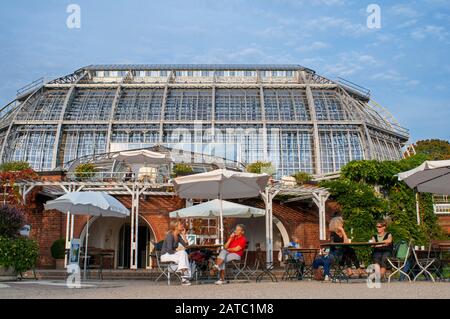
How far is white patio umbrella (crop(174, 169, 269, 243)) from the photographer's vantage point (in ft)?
42.7

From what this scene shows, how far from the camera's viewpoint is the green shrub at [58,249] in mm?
20289

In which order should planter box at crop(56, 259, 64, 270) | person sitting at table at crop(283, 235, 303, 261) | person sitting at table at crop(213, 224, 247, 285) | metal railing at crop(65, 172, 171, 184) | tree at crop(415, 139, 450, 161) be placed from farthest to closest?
tree at crop(415, 139, 450, 161), metal railing at crop(65, 172, 171, 184), planter box at crop(56, 259, 64, 270), person sitting at table at crop(283, 235, 303, 261), person sitting at table at crop(213, 224, 247, 285)

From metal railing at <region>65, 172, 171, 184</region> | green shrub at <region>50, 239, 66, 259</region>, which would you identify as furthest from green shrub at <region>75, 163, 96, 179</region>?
green shrub at <region>50, 239, 66, 259</region>

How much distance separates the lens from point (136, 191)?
20.0 meters

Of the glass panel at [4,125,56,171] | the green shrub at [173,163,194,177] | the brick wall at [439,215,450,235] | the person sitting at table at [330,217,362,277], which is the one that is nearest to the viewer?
the person sitting at table at [330,217,362,277]

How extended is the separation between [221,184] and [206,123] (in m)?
13.4

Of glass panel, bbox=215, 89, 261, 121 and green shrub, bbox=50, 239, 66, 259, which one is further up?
glass panel, bbox=215, 89, 261, 121

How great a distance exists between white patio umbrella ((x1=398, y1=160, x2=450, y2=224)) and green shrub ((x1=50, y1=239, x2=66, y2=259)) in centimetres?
1233

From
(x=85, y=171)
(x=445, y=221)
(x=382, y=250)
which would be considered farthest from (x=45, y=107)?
(x=382, y=250)

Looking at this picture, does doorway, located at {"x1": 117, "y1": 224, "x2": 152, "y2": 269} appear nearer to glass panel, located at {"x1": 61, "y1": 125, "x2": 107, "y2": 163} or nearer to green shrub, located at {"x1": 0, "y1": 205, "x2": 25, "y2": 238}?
glass panel, located at {"x1": 61, "y1": 125, "x2": 107, "y2": 163}

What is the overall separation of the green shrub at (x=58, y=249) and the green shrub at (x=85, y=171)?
2.58 m

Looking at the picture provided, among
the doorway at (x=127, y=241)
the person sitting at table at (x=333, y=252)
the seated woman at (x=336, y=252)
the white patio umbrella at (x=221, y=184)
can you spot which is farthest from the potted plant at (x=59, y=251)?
the seated woman at (x=336, y=252)

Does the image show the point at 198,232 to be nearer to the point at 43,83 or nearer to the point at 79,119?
the point at 79,119

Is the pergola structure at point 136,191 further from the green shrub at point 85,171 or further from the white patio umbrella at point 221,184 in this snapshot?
the white patio umbrella at point 221,184
